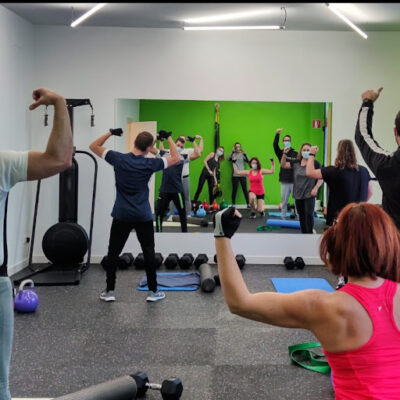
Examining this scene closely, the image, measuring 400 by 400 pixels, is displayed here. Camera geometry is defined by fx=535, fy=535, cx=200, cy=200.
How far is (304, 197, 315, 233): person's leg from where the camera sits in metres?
6.00

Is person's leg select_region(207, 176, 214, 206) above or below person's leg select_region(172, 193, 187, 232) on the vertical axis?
above

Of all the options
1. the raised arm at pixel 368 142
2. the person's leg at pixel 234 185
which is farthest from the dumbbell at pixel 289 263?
the raised arm at pixel 368 142

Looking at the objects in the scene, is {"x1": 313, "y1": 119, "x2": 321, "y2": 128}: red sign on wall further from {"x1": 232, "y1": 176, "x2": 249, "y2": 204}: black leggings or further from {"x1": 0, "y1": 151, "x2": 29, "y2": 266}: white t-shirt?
{"x1": 0, "y1": 151, "x2": 29, "y2": 266}: white t-shirt

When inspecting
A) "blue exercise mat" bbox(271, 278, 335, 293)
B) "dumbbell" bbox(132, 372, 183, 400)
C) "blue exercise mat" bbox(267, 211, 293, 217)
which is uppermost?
"blue exercise mat" bbox(267, 211, 293, 217)

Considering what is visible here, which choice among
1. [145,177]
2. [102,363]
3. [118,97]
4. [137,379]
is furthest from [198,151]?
[137,379]

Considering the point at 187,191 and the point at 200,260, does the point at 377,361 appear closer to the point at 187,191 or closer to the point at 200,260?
the point at 200,260

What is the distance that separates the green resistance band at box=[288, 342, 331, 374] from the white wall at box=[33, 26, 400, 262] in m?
3.13

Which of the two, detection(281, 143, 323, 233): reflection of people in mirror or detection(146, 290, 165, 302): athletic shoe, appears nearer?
detection(146, 290, 165, 302): athletic shoe

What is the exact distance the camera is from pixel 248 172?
6.16 meters

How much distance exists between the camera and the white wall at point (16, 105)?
5.19m

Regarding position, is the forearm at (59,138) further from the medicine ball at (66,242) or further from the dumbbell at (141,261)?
the dumbbell at (141,261)

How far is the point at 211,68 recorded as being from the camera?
6.02m

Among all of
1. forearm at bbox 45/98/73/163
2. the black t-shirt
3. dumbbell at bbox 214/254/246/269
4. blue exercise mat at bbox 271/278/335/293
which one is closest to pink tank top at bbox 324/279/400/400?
forearm at bbox 45/98/73/163

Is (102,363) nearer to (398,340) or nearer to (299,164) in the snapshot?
(398,340)
